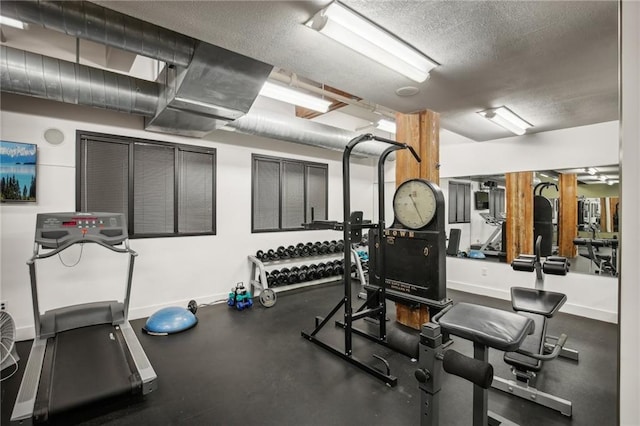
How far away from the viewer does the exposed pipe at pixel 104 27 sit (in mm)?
1977

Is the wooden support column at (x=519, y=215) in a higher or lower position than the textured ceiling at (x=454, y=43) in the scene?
lower

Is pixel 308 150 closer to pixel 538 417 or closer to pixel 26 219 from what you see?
pixel 26 219

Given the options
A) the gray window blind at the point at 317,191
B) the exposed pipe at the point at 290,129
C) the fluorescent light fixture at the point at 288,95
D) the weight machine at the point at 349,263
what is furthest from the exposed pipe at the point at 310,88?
the weight machine at the point at 349,263

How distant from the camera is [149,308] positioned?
13.5ft

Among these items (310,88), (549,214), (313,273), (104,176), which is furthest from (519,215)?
(104,176)

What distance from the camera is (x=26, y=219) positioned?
3365 mm

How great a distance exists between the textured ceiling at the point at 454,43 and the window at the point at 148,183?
248 cm

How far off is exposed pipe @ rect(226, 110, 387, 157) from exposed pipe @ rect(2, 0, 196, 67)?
4.97 ft

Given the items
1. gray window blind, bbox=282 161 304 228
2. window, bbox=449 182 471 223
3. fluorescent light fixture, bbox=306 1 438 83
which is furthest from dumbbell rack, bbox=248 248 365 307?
fluorescent light fixture, bbox=306 1 438 83

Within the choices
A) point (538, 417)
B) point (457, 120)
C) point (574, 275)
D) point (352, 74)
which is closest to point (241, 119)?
point (352, 74)

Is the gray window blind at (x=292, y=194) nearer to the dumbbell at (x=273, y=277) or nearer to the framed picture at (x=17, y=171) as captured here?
the dumbbell at (x=273, y=277)

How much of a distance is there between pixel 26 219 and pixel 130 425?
2.77 meters

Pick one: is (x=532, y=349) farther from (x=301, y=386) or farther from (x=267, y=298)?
(x=267, y=298)

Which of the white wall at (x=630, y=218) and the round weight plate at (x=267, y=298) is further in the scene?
the round weight plate at (x=267, y=298)
